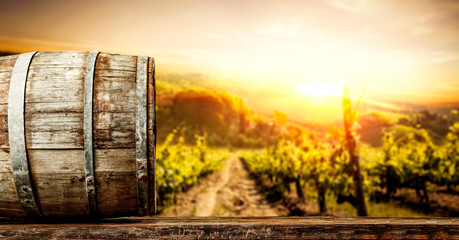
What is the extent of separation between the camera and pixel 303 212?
5797 mm

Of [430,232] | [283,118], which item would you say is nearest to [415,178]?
[283,118]

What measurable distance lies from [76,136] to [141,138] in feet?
1.22

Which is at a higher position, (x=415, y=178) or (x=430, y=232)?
(x=430, y=232)

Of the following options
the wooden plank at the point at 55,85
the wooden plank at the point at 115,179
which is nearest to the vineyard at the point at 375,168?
the wooden plank at the point at 115,179

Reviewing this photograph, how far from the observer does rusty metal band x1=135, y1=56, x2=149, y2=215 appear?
1267mm

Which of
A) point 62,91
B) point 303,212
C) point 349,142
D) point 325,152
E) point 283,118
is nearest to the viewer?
point 62,91

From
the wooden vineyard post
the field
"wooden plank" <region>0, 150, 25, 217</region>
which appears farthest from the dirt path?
"wooden plank" <region>0, 150, 25, 217</region>

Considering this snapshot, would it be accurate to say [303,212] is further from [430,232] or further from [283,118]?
[430,232]

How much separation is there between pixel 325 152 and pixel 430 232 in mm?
4175

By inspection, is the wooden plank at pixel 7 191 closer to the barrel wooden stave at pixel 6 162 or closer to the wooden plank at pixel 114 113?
the barrel wooden stave at pixel 6 162

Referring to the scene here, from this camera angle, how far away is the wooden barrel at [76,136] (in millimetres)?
1272

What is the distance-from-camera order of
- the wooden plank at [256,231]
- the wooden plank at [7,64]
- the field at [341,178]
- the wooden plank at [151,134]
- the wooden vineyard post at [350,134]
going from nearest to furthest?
the wooden plank at [256,231], the wooden plank at [151,134], the wooden plank at [7,64], the wooden vineyard post at [350,134], the field at [341,178]

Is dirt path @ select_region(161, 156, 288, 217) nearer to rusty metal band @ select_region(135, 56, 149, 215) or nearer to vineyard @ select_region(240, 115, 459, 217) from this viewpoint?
vineyard @ select_region(240, 115, 459, 217)

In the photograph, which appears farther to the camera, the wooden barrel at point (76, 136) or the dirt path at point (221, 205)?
the dirt path at point (221, 205)
